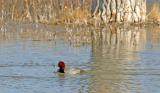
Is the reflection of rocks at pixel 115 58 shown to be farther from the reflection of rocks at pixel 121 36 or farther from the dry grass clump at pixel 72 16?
the dry grass clump at pixel 72 16

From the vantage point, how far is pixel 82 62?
13.6 metres

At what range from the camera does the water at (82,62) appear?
10.8 metres

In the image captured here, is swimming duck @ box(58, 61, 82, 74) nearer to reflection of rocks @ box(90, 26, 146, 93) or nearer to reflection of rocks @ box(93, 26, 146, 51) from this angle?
reflection of rocks @ box(90, 26, 146, 93)

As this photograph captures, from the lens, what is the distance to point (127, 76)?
38.7 feet

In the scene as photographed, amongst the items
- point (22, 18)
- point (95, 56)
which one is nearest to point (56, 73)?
point (95, 56)

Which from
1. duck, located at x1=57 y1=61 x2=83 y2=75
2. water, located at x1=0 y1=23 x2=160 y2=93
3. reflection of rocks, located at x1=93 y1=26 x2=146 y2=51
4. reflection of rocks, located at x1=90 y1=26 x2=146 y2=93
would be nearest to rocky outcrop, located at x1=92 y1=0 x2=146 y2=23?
reflection of rocks, located at x1=93 y1=26 x2=146 y2=51

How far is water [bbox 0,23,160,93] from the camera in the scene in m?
10.8

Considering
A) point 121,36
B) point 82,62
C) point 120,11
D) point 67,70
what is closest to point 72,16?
point 120,11

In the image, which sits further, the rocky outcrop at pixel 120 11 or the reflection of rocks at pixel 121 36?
the rocky outcrop at pixel 120 11

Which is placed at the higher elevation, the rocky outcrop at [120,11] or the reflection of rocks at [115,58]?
the rocky outcrop at [120,11]

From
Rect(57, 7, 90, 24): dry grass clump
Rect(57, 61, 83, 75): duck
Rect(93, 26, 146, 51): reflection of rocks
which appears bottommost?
Rect(57, 61, 83, 75): duck

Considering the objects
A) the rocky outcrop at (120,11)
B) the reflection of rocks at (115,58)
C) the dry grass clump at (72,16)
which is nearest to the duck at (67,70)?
the reflection of rocks at (115,58)

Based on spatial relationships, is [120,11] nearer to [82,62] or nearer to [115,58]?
[115,58]

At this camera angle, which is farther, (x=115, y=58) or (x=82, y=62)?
(x=115, y=58)
